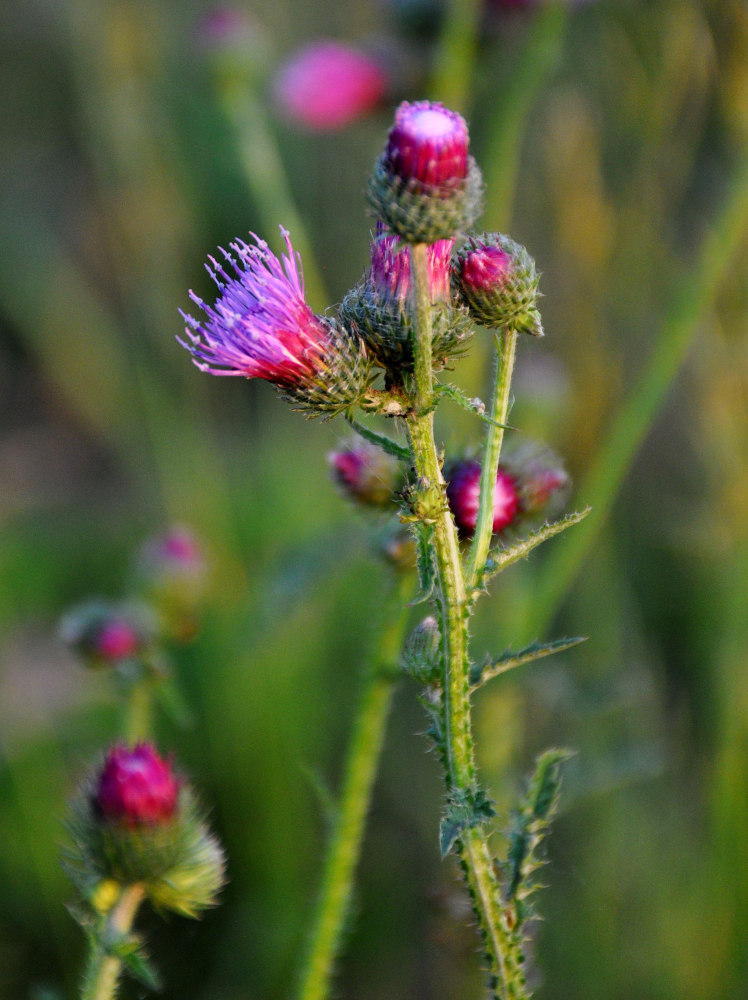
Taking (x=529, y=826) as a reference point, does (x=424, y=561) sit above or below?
above

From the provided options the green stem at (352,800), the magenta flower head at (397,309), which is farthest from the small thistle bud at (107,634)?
the magenta flower head at (397,309)

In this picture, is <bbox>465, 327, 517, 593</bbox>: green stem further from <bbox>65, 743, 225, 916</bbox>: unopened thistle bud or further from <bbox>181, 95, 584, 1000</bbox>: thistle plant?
<bbox>65, 743, 225, 916</bbox>: unopened thistle bud

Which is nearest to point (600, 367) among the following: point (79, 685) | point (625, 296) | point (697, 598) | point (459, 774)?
point (625, 296)

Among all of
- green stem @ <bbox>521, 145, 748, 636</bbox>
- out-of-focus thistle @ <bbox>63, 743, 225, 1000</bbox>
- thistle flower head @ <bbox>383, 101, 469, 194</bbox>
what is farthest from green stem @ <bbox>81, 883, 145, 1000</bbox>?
green stem @ <bbox>521, 145, 748, 636</bbox>

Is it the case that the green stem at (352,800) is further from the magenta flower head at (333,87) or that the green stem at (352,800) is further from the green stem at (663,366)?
the magenta flower head at (333,87)

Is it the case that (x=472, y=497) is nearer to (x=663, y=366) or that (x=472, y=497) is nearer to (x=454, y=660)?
(x=454, y=660)

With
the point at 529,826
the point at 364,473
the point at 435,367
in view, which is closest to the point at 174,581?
the point at 364,473
